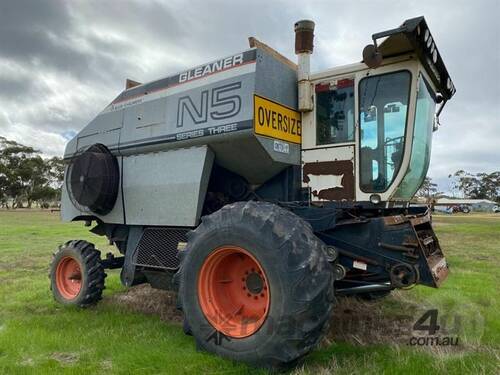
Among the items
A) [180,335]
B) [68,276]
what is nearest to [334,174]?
[180,335]

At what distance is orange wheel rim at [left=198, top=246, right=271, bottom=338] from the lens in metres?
4.07

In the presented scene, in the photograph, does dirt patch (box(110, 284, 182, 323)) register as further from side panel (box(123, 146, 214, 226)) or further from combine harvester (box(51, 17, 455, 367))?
side panel (box(123, 146, 214, 226))

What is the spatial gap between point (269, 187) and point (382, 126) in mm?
1548

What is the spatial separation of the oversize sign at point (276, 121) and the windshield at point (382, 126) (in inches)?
30.1

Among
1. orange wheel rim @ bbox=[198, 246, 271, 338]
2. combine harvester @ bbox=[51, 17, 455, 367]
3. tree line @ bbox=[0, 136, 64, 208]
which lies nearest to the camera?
combine harvester @ bbox=[51, 17, 455, 367]

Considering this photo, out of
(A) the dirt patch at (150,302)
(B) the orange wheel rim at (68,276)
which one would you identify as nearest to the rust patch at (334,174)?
(A) the dirt patch at (150,302)

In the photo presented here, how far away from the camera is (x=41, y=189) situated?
70.9m

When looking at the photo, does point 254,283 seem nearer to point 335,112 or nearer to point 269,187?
point 269,187

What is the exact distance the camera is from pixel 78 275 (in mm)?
6512

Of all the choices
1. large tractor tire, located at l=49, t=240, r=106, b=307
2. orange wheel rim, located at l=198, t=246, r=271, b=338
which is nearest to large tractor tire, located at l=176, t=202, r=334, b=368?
orange wheel rim, located at l=198, t=246, r=271, b=338

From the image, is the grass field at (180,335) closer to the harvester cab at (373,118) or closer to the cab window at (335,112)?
the harvester cab at (373,118)

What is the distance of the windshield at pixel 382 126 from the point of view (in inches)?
180

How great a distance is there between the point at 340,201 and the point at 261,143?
1.08 metres

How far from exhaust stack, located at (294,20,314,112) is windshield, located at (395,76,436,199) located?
46.9 inches
